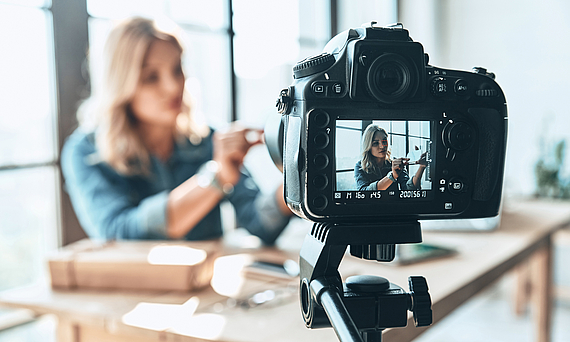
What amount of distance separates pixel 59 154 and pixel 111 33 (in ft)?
1.45

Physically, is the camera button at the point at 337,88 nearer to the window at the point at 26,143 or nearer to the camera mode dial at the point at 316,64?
the camera mode dial at the point at 316,64

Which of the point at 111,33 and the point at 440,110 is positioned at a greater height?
the point at 111,33

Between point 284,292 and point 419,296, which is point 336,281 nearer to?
point 419,296

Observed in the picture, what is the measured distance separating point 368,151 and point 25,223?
1364mm

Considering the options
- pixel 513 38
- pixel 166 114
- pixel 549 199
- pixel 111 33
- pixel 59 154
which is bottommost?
pixel 549 199

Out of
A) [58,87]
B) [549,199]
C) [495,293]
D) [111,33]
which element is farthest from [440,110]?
[495,293]

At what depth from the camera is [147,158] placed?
1.37 m

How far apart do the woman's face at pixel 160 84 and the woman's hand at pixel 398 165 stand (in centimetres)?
99

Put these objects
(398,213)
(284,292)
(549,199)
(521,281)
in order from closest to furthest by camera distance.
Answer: (398,213) < (284,292) < (549,199) < (521,281)

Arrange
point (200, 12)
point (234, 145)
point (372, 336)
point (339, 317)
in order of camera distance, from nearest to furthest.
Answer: point (339, 317)
point (372, 336)
point (234, 145)
point (200, 12)

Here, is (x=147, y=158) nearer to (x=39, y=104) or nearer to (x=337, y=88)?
(x=39, y=104)

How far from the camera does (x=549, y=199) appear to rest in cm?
224

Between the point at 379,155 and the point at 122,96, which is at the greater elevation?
the point at 122,96

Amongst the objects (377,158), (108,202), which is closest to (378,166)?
(377,158)
